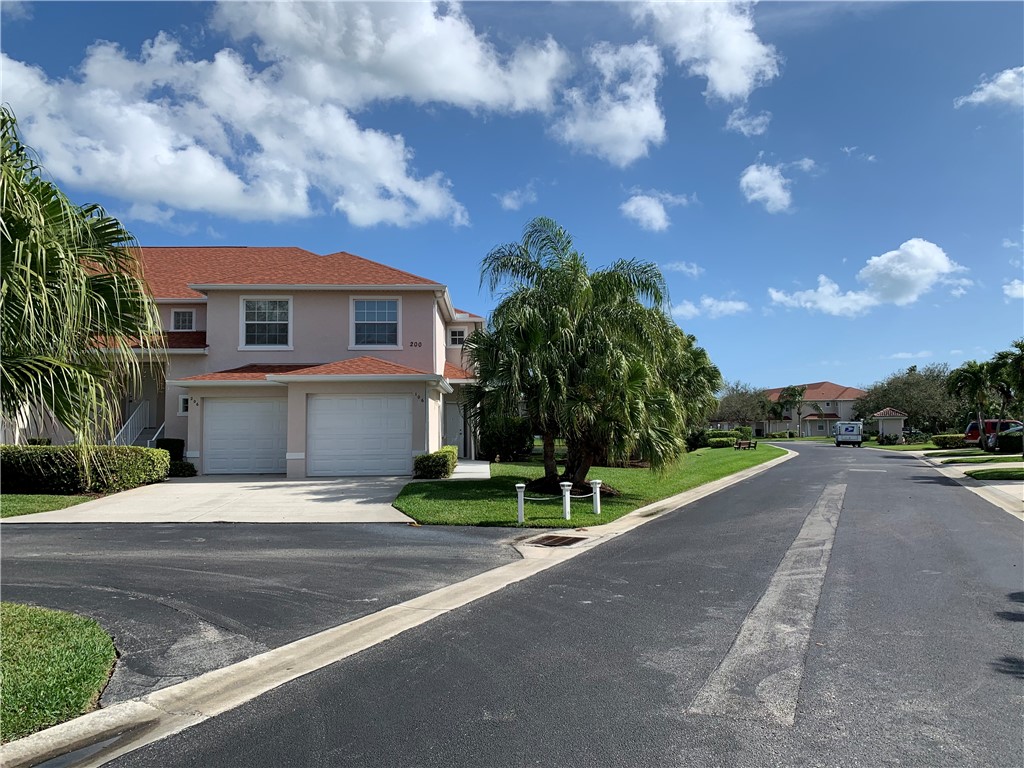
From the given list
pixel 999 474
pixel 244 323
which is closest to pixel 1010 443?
pixel 999 474

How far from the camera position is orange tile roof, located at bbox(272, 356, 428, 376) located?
20562 millimetres

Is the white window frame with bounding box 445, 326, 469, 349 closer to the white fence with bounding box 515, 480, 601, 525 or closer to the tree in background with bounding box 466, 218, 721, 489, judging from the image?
the tree in background with bounding box 466, 218, 721, 489

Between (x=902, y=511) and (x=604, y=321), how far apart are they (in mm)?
7550

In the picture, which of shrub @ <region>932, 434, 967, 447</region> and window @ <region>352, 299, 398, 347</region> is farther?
shrub @ <region>932, 434, 967, 447</region>

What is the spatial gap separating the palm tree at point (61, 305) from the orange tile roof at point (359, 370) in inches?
549

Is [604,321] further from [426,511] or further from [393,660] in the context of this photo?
[393,660]

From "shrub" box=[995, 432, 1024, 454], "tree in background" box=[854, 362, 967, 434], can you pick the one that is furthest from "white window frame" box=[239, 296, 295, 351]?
"tree in background" box=[854, 362, 967, 434]

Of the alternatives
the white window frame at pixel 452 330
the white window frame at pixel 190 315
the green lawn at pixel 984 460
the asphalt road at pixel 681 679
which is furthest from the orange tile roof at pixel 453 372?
the green lawn at pixel 984 460

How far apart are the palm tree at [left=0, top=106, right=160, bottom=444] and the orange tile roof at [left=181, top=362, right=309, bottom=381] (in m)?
15.4

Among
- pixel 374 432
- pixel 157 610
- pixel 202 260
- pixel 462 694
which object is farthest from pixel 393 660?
pixel 202 260

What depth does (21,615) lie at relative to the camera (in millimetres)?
6871

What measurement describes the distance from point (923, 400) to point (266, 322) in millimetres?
63622

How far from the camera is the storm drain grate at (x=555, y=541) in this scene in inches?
442

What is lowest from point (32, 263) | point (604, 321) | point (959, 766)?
point (959, 766)
